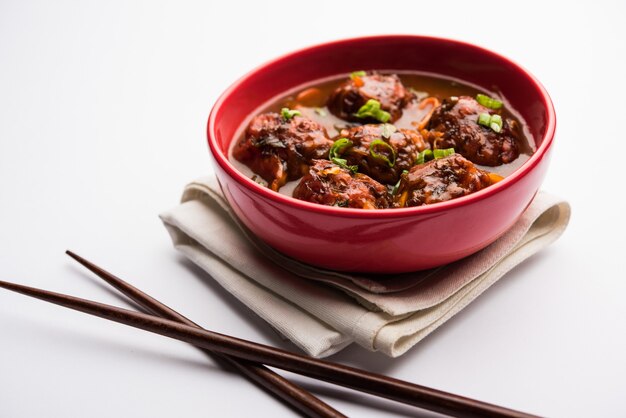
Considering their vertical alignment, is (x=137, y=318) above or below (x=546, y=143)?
below

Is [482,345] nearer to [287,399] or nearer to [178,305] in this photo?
[287,399]

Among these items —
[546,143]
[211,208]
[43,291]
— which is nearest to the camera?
[546,143]

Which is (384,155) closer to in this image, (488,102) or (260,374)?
(488,102)

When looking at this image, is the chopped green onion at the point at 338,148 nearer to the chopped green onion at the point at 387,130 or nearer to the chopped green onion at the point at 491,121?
the chopped green onion at the point at 387,130

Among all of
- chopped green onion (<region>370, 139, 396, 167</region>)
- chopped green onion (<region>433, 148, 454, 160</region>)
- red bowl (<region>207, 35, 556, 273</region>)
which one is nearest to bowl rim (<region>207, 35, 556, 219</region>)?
red bowl (<region>207, 35, 556, 273</region>)

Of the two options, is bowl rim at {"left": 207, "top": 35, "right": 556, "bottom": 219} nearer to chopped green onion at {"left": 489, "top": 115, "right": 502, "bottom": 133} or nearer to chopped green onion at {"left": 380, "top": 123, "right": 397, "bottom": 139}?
chopped green onion at {"left": 489, "top": 115, "right": 502, "bottom": 133}

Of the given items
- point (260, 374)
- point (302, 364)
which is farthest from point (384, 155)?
point (260, 374)

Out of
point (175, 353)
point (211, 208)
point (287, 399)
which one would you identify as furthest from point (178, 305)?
point (287, 399)

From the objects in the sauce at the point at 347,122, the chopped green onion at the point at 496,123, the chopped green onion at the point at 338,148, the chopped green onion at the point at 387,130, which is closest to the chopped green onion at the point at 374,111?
the sauce at the point at 347,122
